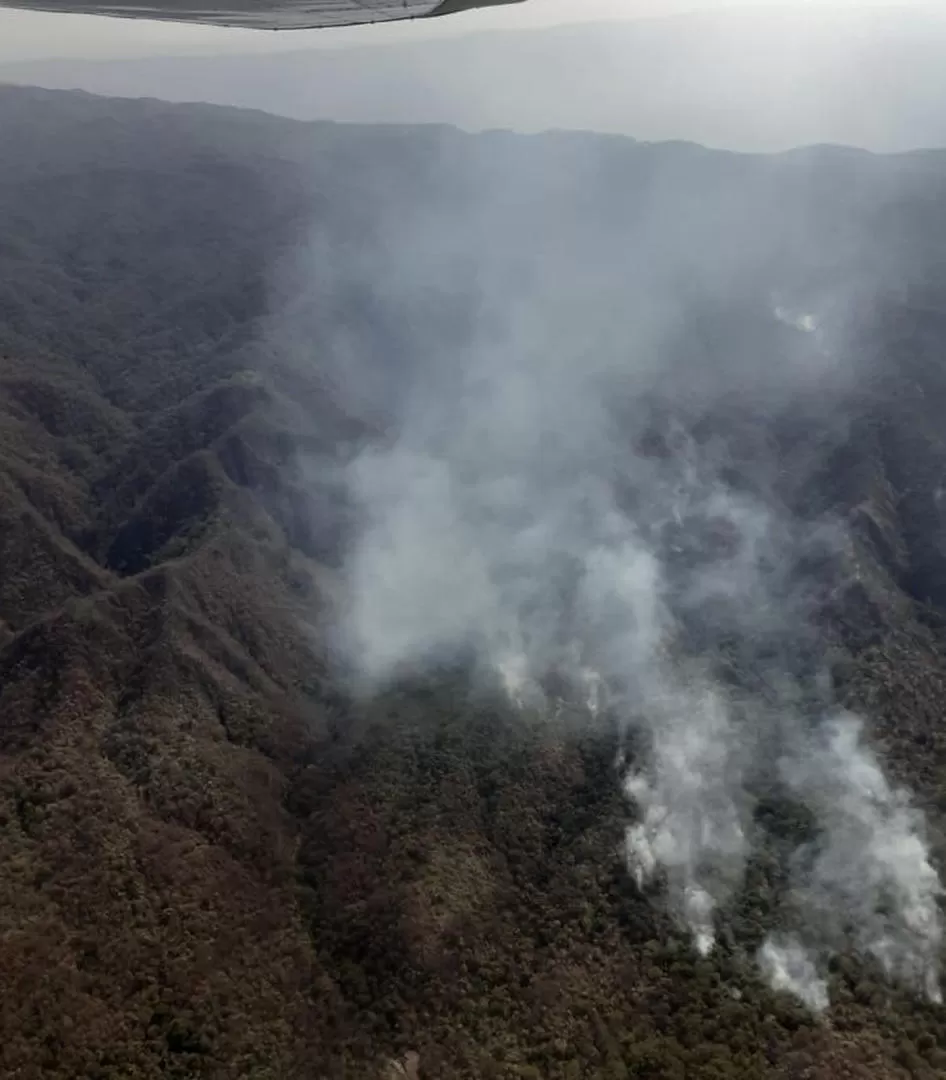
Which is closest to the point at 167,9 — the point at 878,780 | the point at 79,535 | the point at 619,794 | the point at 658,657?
the point at 619,794

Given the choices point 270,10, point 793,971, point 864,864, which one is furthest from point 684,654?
point 270,10

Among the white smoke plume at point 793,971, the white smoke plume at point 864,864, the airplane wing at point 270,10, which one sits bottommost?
the white smoke plume at point 793,971

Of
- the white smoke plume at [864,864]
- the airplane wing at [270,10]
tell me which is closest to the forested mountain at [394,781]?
the white smoke plume at [864,864]

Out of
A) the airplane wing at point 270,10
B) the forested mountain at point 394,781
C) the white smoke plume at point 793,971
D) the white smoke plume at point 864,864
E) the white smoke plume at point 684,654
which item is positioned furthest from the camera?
the white smoke plume at point 684,654

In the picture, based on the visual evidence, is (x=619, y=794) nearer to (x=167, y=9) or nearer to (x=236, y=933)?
(x=236, y=933)

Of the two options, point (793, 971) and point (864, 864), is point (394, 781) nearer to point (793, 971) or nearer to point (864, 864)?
point (793, 971)

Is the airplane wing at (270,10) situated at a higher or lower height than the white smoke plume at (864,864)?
higher

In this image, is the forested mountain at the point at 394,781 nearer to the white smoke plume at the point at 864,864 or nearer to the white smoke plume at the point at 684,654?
the white smoke plume at the point at 864,864

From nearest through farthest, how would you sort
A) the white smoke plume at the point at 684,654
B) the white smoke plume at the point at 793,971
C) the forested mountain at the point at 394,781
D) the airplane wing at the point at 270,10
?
the airplane wing at the point at 270,10 < the forested mountain at the point at 394,781 < the white smoke plume at the point at 793,971 < the white smoke plume at the point at 684,654

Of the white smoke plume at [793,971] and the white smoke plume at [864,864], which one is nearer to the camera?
the white smoke plume at [793,971]
